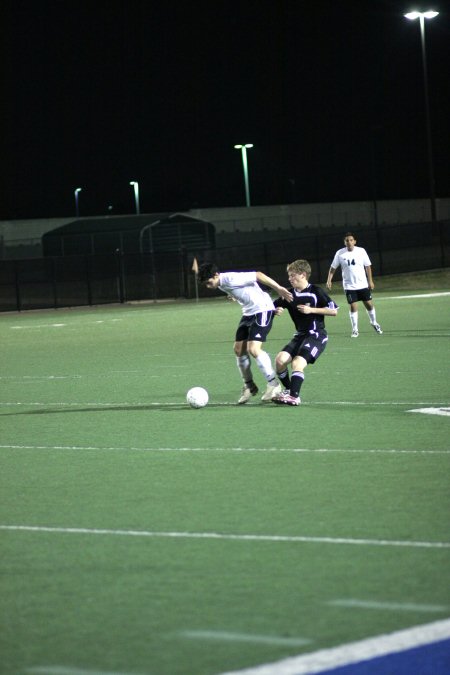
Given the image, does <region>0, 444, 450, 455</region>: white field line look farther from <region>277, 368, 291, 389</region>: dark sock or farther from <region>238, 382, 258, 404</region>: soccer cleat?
<region>277, 368, 291, 389</region>: dark sock

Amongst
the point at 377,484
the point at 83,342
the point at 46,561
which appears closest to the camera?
the point at 46,561

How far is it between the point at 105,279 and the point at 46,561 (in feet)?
153

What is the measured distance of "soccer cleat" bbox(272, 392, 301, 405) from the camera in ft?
44.8

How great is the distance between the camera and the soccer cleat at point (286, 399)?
537 inches

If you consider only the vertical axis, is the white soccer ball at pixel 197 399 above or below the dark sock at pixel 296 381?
below

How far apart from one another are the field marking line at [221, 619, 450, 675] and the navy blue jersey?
886 centimetres

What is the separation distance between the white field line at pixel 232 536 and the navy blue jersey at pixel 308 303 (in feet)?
22.1

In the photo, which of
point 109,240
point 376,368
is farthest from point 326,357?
point 109,240

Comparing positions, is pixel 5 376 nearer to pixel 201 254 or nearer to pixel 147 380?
pixel 147 380

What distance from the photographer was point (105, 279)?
5316 cm

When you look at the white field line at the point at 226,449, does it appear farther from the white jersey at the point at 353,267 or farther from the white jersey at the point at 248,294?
the white jersey at the point at 353,267

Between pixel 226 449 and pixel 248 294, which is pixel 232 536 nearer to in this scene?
pixel 226 449

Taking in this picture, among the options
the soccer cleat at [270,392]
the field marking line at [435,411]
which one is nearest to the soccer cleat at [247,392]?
the soccer cleat at [270,392]

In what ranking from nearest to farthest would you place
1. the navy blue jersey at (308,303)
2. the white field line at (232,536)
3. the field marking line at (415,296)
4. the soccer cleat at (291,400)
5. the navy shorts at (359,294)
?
the white field line at (232,536) → the soccer cleat at (291,400) → the navy blue jersey at (308,303) → the navy shorts at (359,294) → the field marking line at (415,296)
